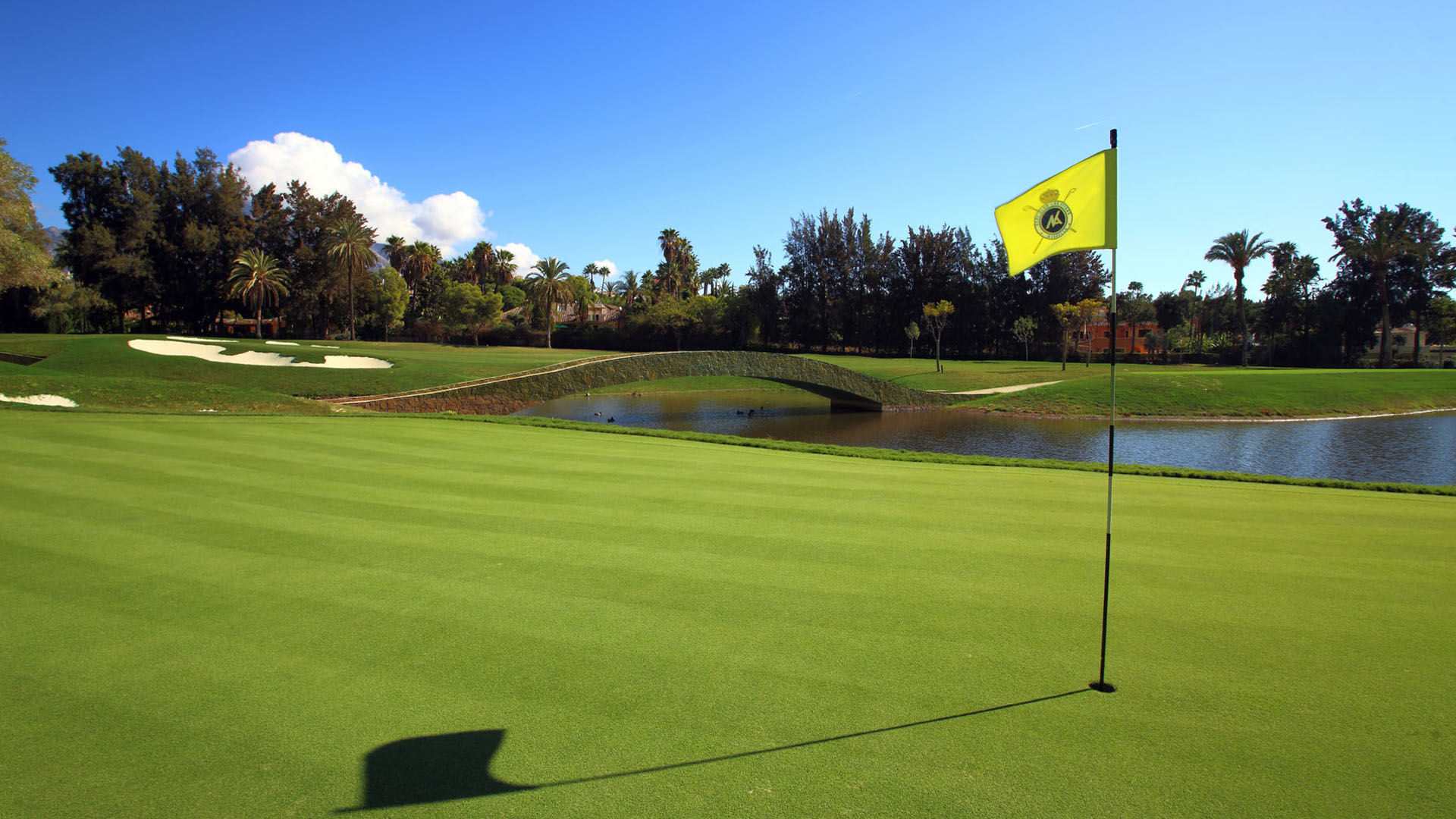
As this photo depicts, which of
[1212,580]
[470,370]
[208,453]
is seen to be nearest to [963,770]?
[1212,580]

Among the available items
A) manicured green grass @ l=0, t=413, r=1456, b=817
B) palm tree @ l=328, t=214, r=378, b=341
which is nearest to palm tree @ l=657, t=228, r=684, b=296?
palm tree @ l=328, t=214, r=378, b=341

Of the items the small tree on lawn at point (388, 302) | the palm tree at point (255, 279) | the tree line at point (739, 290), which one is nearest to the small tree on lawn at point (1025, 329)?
the tree line at point (739, 290)

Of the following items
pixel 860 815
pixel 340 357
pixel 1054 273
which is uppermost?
pixel 1054 273

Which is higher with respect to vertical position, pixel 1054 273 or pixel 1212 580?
pixel 1054 273

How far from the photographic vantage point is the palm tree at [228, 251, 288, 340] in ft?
188

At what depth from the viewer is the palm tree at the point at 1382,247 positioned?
2562 inches

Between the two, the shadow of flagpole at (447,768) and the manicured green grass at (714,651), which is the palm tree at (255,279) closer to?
the manicured green grass at (714,651)

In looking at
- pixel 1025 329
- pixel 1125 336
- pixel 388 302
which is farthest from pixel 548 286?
pixel 1125 336

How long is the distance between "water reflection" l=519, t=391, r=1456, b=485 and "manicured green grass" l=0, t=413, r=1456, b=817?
1351 cm

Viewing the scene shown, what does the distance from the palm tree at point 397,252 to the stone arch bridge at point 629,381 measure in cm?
8061

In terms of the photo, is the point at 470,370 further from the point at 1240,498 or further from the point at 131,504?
the point at 1240,498

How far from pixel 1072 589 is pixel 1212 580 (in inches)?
49.2

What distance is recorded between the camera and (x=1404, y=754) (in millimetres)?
3396

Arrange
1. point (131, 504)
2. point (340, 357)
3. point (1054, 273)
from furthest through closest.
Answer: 1. point (1054, 273)
2. point (340, 357)
3. point (131, 504)
